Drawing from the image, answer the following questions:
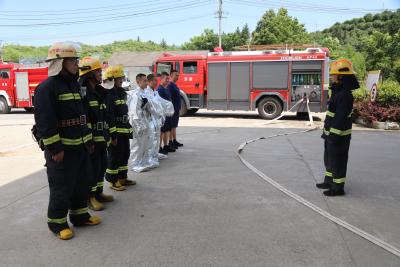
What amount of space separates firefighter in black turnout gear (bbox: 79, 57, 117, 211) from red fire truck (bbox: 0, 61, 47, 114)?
645 inches

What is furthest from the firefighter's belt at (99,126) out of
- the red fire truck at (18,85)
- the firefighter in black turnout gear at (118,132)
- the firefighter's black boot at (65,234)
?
the red fire truck at (18,85)

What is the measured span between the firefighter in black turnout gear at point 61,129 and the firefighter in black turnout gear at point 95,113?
0.49 m

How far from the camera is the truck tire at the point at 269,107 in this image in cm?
1558

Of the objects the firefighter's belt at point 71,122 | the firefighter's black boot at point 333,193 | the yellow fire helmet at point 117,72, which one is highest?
the yellow fire helmet at point 117,72

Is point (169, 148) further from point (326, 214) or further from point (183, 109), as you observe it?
point (183, 109)

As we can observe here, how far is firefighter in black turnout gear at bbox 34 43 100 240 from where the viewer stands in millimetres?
3773

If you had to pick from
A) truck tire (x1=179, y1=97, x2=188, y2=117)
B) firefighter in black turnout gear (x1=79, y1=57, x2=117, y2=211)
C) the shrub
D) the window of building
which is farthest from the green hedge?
firefighter in black turnout gear (x1=79, y1=57, x2=117, y2=211)

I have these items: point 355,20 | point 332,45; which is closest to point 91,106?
point 332,45

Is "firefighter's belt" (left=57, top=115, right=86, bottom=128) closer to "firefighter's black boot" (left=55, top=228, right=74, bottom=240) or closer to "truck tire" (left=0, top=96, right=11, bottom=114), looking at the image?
"firefighter's black boot" (left=55, top=228, right=74, bottom=240)

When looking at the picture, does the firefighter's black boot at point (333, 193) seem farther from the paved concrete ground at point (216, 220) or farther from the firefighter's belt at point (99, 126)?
the firefighter's belt at point (99, 126)

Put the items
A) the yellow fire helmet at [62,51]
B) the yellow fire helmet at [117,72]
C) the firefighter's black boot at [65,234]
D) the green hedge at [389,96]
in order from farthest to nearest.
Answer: the green hedge at [389,96], the yellow fire helmet at [117,72], the firefighter's black boot at [65,234], the yellow fire helmet at [62,51]

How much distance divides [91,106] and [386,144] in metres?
7.67

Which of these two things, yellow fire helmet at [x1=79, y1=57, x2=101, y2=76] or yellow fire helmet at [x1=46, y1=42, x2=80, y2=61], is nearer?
yellow fire helmet at [x1=46, y1=42, x2=80, y2=61]

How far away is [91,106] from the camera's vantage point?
4621 mm
